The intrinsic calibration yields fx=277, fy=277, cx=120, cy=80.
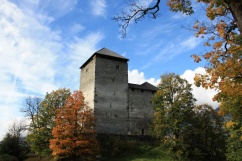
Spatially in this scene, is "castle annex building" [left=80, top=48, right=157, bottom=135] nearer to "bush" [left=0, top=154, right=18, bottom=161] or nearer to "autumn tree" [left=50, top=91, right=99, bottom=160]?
"autumn tree" [left=50, top=91, right=99, bottom=160]

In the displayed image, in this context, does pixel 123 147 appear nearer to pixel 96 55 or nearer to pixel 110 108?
pixel 110 108

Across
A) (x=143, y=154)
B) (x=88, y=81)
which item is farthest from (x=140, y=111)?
(x=88, y=81)

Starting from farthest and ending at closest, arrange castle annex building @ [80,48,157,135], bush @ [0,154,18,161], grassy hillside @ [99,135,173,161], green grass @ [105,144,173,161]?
castle annex building @ [80,48,157,135] → bush @ [0,154,18,161] → grassy hillside @ [99,135,173,161] → green grass @ [105,144,173,161]

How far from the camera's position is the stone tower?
3628cm

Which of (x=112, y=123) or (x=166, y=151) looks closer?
(x=166, y=151)

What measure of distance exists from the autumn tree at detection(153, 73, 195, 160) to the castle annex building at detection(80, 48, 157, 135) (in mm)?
6979

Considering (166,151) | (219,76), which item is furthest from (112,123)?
(219,76)

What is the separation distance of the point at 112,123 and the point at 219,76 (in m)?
28.2

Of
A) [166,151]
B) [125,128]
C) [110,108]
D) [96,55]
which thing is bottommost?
[166,151]

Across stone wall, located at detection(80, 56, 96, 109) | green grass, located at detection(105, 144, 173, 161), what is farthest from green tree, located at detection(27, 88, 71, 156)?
green grass, located at detection(105, 144, 173, 161)

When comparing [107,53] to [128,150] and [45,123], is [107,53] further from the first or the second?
[128,150]

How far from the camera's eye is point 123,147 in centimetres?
3388

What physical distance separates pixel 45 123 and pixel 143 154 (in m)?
12.6

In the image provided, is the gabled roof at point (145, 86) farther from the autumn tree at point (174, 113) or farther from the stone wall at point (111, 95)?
the autumn tree at point (174, 113)
